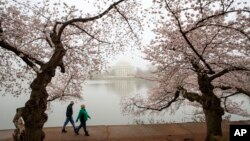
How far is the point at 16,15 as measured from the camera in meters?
9.02

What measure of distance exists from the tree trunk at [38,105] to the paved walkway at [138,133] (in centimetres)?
294

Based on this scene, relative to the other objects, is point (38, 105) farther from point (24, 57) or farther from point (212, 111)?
point (212, 111)

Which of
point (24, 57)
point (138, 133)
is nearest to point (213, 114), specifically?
point (138, 133)

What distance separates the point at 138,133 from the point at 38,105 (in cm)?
502

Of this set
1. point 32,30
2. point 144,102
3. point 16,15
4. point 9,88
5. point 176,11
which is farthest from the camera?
point 144,102

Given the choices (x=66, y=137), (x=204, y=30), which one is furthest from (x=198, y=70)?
(x=66, y=137)

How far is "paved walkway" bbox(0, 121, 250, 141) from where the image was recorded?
35.2 feet

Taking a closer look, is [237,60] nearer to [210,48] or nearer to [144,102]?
[210,48]

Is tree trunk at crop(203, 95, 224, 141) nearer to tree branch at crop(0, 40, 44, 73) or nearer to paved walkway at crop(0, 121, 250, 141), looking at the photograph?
paved walkway at crop(0, 121, 250, 141)

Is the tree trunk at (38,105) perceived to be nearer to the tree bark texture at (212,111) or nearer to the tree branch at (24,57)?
the tree branch at (24,57)

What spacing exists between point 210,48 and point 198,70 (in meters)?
0.85

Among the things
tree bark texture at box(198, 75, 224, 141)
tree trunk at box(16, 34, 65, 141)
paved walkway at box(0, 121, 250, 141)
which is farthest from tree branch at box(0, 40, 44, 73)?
tree bark texture at box(198, 75, 224, 141)

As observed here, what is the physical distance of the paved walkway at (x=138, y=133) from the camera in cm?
1074

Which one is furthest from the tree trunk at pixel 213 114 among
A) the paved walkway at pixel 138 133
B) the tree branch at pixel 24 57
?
the tree branch at pixel 24 57
